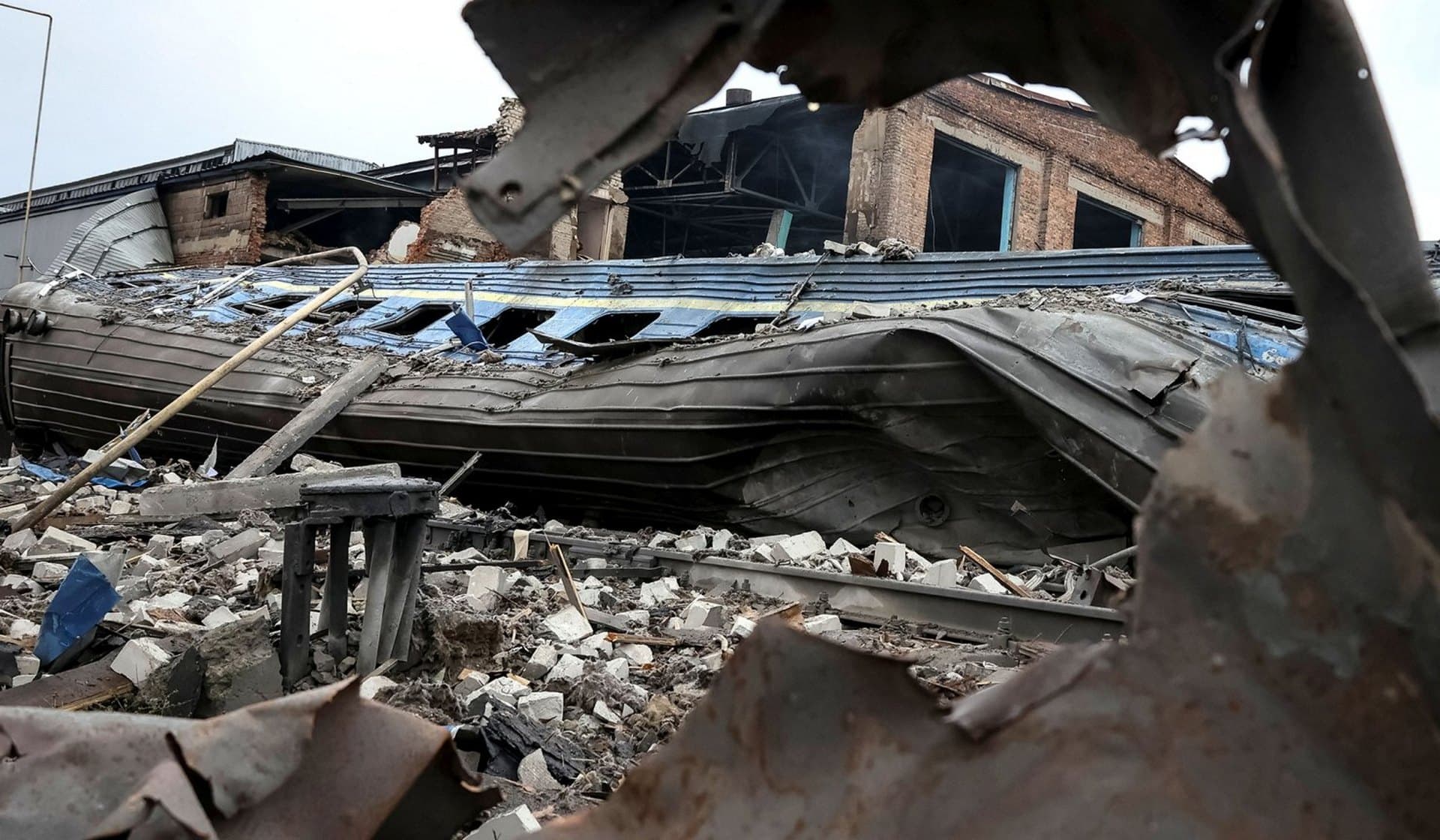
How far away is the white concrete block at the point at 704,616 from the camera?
4949 millimetres

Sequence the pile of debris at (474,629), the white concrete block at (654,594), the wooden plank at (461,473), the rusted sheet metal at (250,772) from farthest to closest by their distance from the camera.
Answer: the wooden plank at (461,473) → the white concrete block at (654,594) → the pile of debris at (474,629) → the rusted sheet metal at (250,772)

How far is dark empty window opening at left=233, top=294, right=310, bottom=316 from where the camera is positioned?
40.9 ft

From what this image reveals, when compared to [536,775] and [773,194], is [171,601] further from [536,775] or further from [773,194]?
[773,194]

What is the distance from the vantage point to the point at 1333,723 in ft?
3.09

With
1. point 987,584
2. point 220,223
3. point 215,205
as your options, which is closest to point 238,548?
point 987,584

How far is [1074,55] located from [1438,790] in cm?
79

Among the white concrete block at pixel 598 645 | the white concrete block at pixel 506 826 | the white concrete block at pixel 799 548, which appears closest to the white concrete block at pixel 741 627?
the white concrete block at pixel 598 645

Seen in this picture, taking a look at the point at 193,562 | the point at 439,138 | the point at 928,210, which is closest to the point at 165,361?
the point at 193,562

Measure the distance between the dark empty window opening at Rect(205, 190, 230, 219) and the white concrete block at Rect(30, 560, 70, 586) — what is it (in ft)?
54.7

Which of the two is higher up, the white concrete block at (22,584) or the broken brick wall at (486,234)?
the broken brick wall at (486,234)

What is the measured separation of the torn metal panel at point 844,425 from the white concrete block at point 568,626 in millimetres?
2440

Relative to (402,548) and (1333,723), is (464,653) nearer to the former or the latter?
(402,548)

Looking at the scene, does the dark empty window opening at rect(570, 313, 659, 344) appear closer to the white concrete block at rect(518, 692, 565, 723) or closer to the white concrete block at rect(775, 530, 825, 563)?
the white concrete block at rect(775, 530, 825, 563)

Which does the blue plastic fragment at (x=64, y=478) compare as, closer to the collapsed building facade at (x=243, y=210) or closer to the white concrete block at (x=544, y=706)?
the white concrete block at (x=544, y=706)
